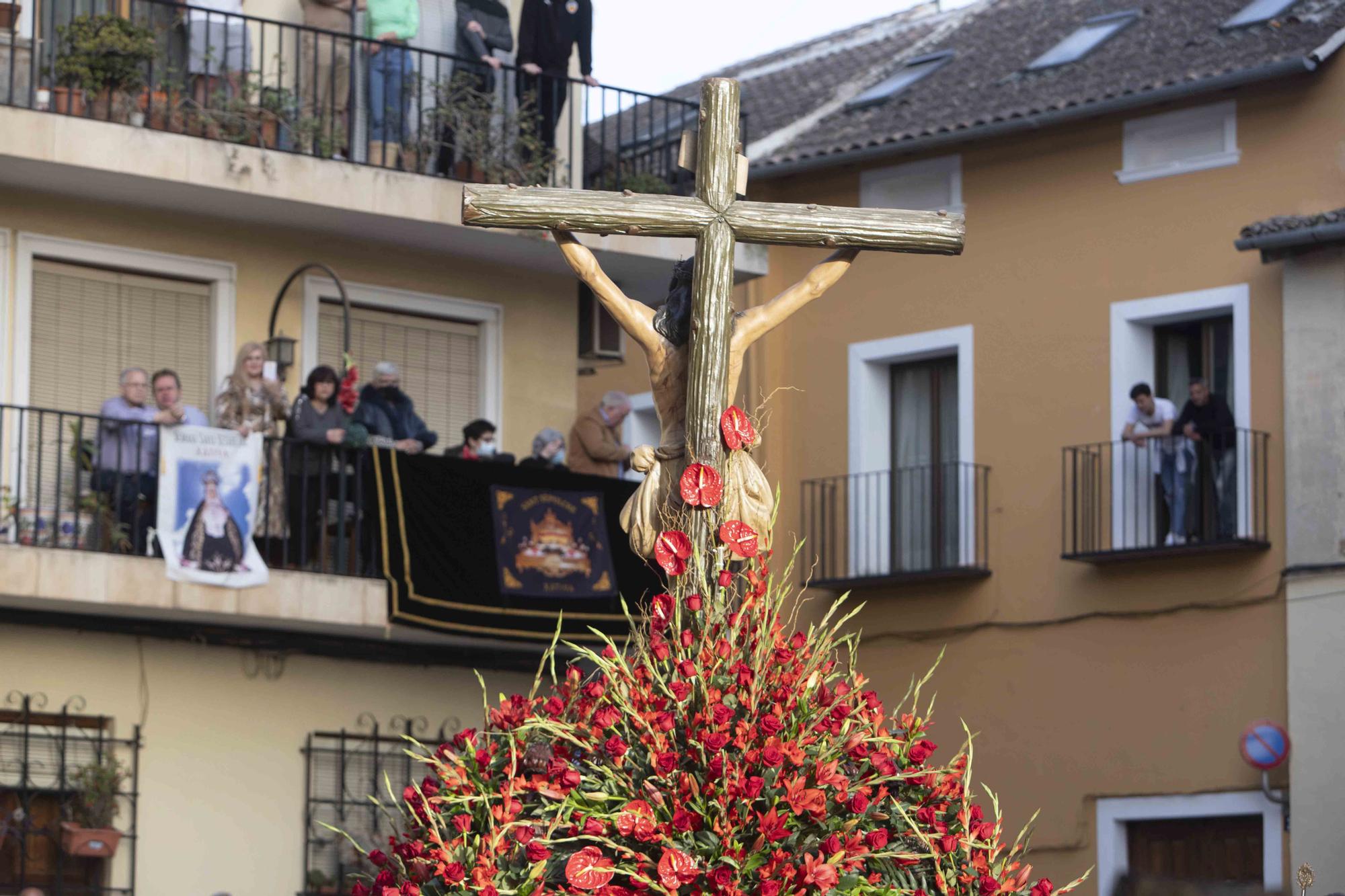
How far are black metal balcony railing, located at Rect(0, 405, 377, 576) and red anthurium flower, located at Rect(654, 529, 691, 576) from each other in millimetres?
9518

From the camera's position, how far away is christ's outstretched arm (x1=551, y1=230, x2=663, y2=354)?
26.3 ft

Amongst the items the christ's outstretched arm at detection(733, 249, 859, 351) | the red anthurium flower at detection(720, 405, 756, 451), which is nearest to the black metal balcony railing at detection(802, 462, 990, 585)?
the christ's outstretched arm at detection(733, 249, 859, 351)

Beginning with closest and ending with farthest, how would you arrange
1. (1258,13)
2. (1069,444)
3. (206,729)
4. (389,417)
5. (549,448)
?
(206,729) < (389,417) < (549,448) < (1258,13) < (1069,444)

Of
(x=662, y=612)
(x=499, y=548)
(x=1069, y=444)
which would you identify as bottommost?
(x=662, y=612)

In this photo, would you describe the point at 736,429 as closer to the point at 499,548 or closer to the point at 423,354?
the point at 499,548

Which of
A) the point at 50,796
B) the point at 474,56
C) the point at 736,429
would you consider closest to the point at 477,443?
the point at 474,56

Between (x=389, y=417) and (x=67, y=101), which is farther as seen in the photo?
(x=389, y=417)

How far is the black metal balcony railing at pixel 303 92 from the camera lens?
57.2ft

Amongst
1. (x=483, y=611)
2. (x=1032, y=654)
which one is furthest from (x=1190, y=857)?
(x=483, y=611)

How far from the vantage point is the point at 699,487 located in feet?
24.8

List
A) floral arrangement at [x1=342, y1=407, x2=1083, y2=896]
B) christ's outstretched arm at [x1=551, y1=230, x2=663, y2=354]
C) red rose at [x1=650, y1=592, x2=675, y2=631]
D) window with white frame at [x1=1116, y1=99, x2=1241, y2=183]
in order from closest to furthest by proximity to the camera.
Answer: floral arrangement at [x1=342, y1=407, x2=1083, y2=896]
red rose at [x1=650, y1=592, x2=675, y2=631]
christ's outstretched arm at [x1=551, y1=230, x2=663, y2=354]
window with white frame at [x1=1116, y1=99, x2=1241, y2=183]

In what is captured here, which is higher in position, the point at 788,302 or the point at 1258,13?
the point at 1258,13

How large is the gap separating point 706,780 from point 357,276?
1278 cm

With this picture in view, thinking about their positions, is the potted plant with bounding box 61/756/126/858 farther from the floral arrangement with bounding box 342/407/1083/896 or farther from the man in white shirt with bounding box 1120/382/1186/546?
the floral arrangement with bounding box 342/407/1083/896
